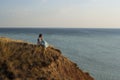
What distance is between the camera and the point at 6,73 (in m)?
23.0

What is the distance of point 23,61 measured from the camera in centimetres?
2445

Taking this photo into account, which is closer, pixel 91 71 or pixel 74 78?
pixel 74 78

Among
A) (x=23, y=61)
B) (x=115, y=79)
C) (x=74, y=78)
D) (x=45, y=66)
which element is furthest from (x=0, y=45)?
(x=115, y=79)

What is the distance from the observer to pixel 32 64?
2442 cm

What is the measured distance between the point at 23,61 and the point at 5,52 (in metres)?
1.82

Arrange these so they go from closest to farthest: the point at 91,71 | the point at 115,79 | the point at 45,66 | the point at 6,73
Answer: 1. the point at 6,73
2. the point at 45,66
3. the point at 115,79
4. the point at 91,71

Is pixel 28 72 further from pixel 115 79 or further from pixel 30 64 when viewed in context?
pixel 115 79

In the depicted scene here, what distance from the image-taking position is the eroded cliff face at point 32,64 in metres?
23.2

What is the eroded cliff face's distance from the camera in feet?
76.2

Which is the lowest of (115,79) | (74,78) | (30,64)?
(115,79)

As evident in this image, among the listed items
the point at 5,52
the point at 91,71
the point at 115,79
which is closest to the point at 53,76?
the point at 5,52

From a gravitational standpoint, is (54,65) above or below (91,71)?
above

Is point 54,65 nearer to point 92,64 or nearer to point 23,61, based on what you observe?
point 23,61

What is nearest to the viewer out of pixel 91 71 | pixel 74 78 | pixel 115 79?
pixel 74 78
